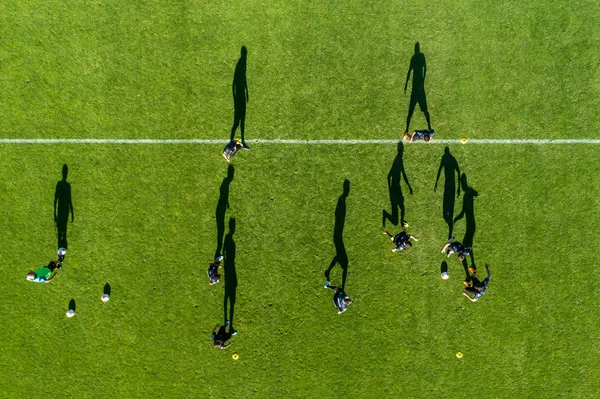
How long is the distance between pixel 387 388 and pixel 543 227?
748 centimetres

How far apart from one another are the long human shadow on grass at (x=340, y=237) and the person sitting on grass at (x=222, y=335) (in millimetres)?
3630

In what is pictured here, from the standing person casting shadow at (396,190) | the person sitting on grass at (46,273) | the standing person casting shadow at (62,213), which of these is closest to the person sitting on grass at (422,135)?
the standing person casting shadow at (396,190)

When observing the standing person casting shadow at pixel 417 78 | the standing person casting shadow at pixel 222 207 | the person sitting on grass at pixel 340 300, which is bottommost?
the person sitting on grass at pixel 340 300

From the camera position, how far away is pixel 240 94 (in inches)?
440

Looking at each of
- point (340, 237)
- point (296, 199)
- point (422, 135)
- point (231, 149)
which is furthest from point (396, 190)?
point (231, 149)

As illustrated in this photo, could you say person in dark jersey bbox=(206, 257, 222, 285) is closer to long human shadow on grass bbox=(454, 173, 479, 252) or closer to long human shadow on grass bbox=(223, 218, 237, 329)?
long human shadow on grass bbox=(223, 218, 237, 329)

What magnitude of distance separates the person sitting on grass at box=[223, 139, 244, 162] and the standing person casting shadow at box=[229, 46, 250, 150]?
30 centimetres

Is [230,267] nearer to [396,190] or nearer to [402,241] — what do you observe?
[402,241]

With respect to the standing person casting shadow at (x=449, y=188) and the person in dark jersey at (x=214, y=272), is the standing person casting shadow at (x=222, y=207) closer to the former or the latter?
the person in dark jersey at (x=214, y=272)

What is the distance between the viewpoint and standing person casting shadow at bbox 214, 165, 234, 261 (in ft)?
36.2

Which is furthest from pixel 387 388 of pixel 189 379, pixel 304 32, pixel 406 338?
pixel 304 32

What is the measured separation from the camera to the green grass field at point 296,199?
1083 cm

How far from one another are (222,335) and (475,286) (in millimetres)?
8370

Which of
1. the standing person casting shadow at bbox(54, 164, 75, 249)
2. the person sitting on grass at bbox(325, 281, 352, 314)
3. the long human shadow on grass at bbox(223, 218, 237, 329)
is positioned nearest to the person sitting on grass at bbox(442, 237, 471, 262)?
the person sitting on grass at bbox(325, 281, 352, 314)
